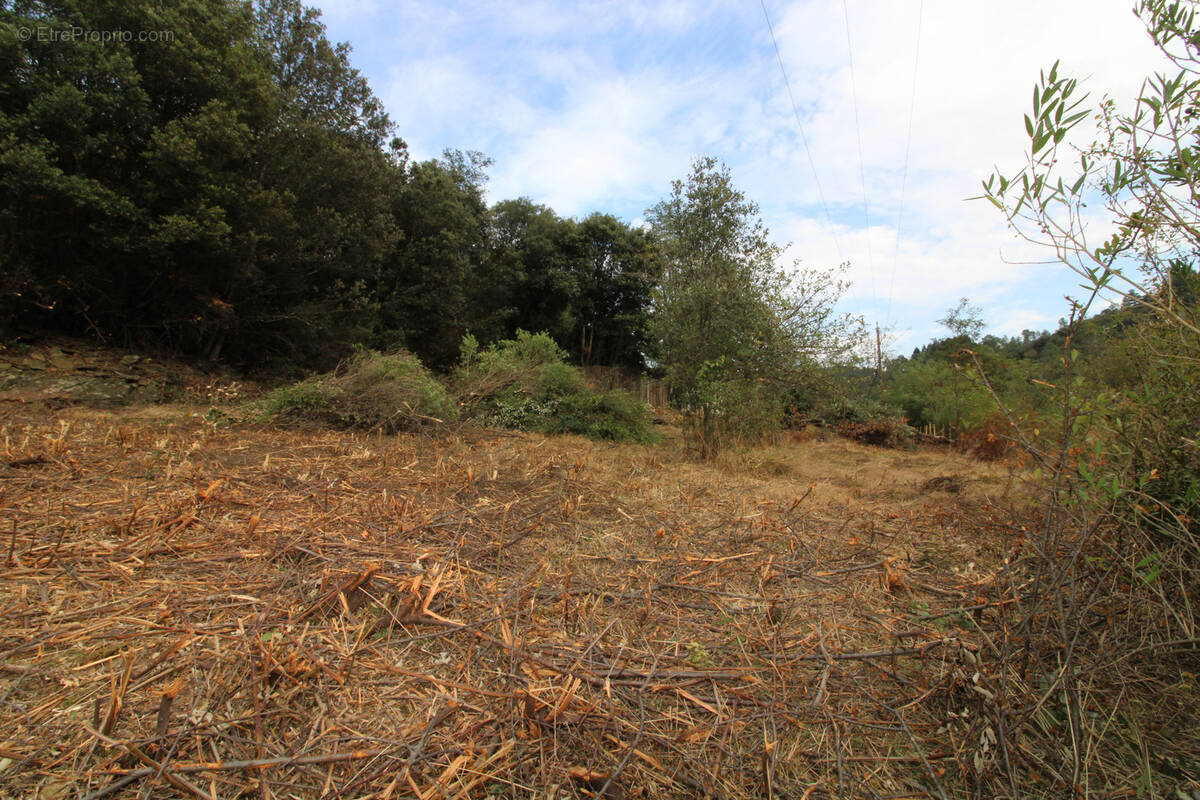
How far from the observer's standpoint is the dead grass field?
1326mm

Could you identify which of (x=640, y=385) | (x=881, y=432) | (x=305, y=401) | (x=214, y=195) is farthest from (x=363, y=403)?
(x=640, y=385)

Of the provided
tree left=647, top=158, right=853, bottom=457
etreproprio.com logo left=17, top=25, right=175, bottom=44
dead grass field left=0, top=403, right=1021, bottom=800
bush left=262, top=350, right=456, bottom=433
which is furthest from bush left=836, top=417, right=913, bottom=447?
etreproprio.com logo left=17, top=25, right=175, bottom=44

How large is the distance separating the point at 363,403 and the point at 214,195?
6.12m

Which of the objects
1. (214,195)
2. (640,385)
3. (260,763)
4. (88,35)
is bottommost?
(260,763)

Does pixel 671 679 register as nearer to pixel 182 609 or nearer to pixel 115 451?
pixel 182 609

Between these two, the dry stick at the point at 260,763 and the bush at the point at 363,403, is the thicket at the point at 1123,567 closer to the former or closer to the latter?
the dry stick at the point at 260,763

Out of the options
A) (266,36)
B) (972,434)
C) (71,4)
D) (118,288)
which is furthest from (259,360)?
(972,434)

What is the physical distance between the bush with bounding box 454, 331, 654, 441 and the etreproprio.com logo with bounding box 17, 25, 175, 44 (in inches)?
302

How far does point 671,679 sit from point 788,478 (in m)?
5.26

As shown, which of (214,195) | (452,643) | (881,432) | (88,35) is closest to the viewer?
(452,643)

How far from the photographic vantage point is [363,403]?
21.5 feet

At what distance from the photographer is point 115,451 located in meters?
3.82

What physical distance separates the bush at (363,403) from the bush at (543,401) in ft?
5.74

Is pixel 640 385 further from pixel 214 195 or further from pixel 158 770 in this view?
pixel 158 770
